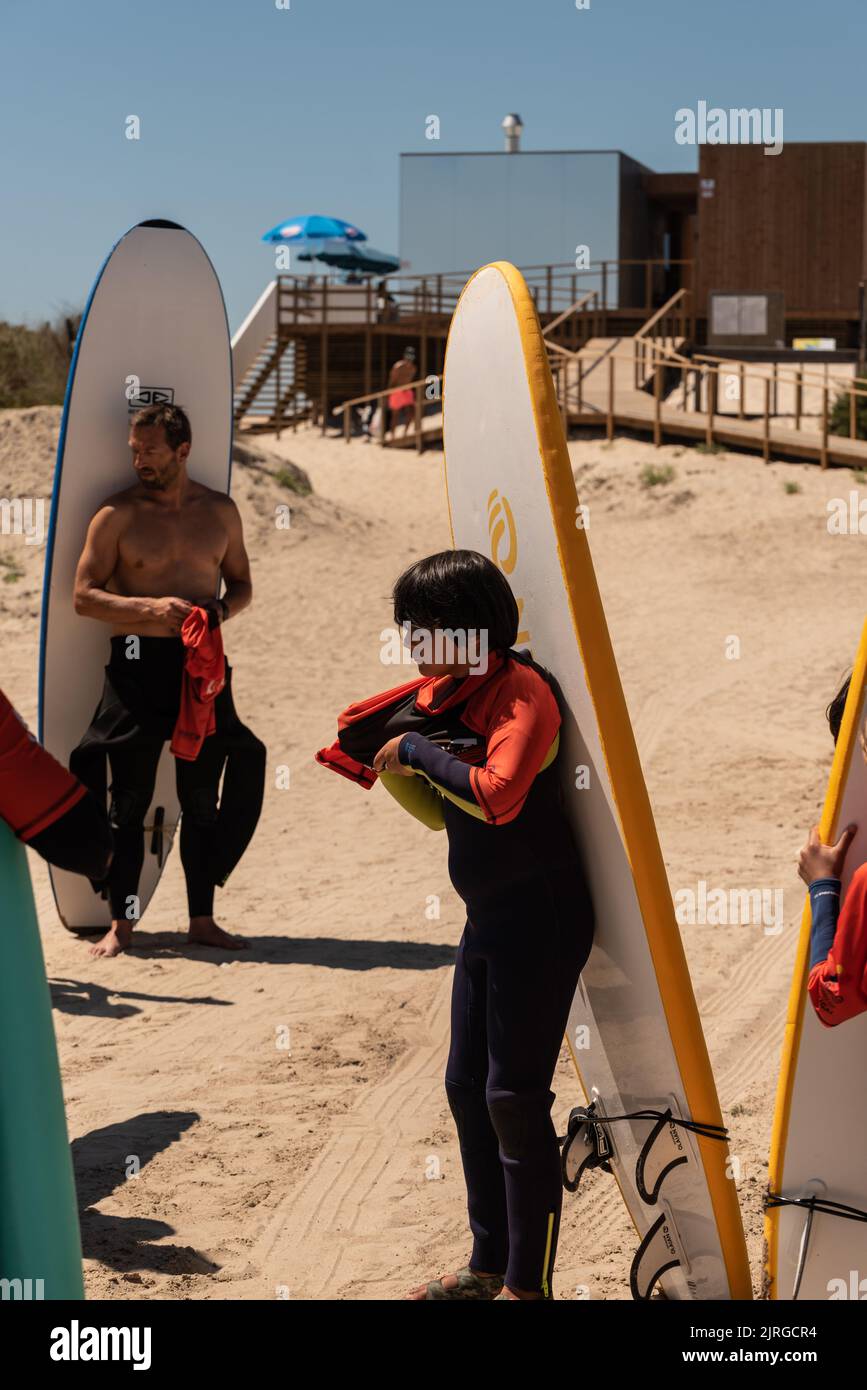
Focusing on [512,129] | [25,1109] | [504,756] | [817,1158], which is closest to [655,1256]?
[817,1158]

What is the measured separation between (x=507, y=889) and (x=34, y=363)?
1620 cm

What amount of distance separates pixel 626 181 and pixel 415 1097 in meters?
25.6

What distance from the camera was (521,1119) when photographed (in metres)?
2.53

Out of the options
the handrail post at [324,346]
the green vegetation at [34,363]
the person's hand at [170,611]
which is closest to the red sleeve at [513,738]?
the person's hand at [170,611]

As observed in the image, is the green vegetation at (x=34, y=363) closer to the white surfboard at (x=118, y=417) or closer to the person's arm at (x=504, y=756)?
the white surfboard at (x=118, y=417)

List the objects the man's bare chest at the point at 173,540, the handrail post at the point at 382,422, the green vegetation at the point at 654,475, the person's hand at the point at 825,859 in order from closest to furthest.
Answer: the person's hand at the point at 825,859 → the man's bare chest at the point at 173,540 → the green vegetation at the point at 654,475 → the handrail post at the point at 382,422

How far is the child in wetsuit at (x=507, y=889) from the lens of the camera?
8.26 ft

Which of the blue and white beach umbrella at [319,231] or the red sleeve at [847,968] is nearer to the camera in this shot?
the red sleeve at [847,968]

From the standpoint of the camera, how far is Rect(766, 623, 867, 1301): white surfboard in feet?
8.10

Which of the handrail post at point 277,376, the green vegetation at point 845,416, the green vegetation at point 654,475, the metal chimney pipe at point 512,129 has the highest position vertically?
the metal chimney pipe at point 512,129

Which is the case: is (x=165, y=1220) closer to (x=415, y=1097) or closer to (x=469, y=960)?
(x=415, y=1097)

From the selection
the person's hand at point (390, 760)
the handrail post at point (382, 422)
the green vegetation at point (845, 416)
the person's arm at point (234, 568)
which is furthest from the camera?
the handrail post at point (382, 422)

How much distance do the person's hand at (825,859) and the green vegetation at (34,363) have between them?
15056 mm

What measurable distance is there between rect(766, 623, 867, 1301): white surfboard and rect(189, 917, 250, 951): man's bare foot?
313cm
